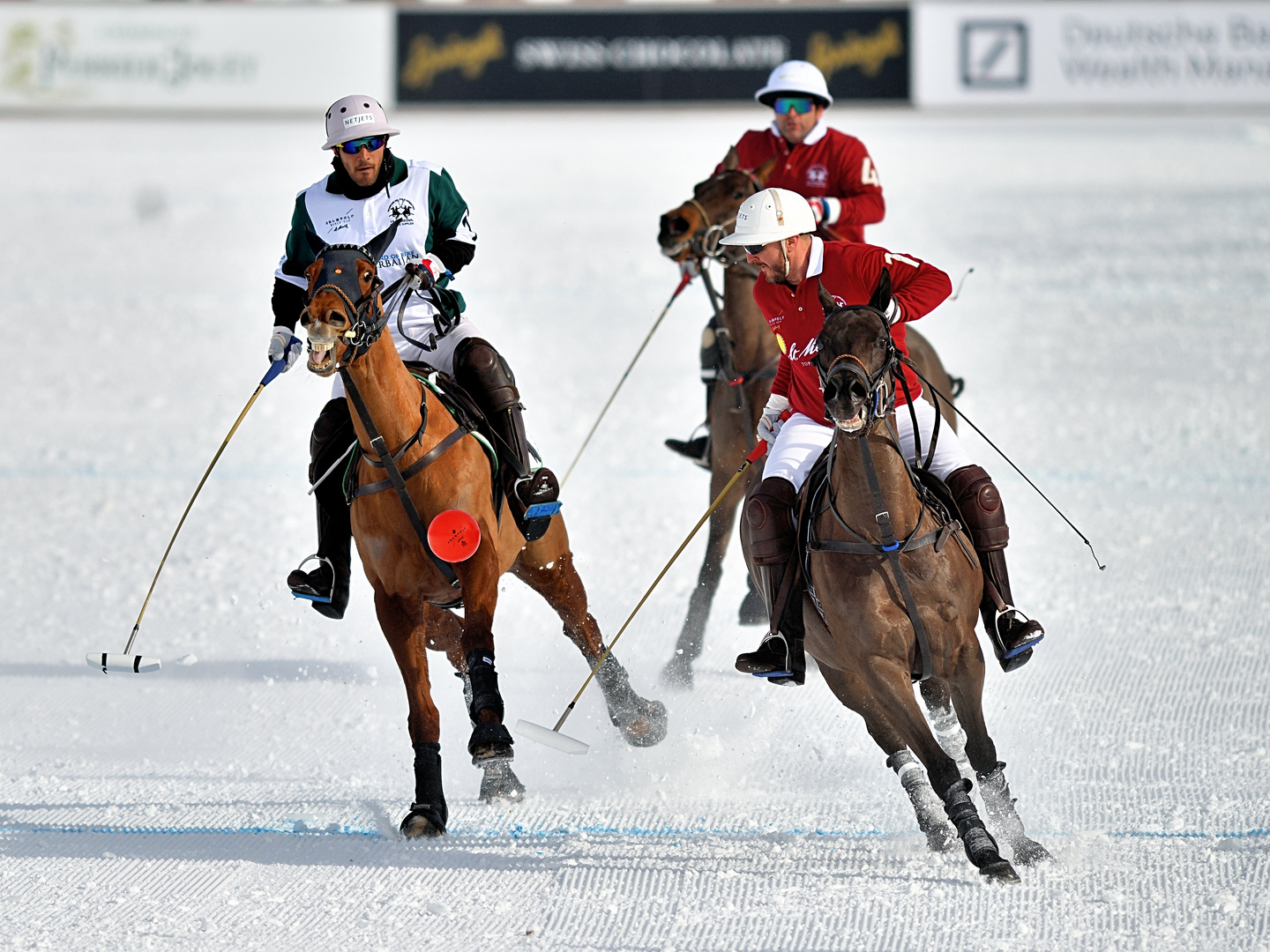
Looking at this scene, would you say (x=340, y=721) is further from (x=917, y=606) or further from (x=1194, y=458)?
(x=1194, y=458)

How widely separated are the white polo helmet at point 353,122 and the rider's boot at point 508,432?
2.76 feet

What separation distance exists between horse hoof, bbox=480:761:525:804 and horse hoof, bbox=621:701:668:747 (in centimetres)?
86

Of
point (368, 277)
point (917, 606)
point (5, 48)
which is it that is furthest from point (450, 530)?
point (5, 48)

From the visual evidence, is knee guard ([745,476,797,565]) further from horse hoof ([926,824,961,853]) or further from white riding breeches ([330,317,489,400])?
white riding breeches ([330,317,489,400])

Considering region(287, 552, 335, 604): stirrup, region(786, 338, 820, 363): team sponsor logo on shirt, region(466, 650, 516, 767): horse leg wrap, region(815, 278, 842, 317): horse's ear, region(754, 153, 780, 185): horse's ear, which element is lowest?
region(466, 650, 516, 767): horse leg wrap

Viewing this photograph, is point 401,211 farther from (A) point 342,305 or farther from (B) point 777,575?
(B) point 777,575

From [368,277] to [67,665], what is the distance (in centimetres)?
345

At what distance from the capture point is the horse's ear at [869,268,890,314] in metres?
4.87

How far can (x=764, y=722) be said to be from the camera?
6.76 metres

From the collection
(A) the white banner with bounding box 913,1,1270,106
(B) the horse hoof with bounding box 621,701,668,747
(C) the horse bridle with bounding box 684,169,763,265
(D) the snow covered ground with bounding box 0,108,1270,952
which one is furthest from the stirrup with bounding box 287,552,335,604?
(A) the white banner with bounding box 913,1,1270,106

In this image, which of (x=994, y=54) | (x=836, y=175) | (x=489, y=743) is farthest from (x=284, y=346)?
(x=994, y=54)

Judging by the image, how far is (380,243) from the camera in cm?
545

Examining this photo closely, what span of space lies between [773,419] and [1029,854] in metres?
1.68

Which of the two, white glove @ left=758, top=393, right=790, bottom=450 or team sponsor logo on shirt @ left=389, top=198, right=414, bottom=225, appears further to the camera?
team sponsor logo on shirt @ left=389, top=198, right=414, bottom=225
